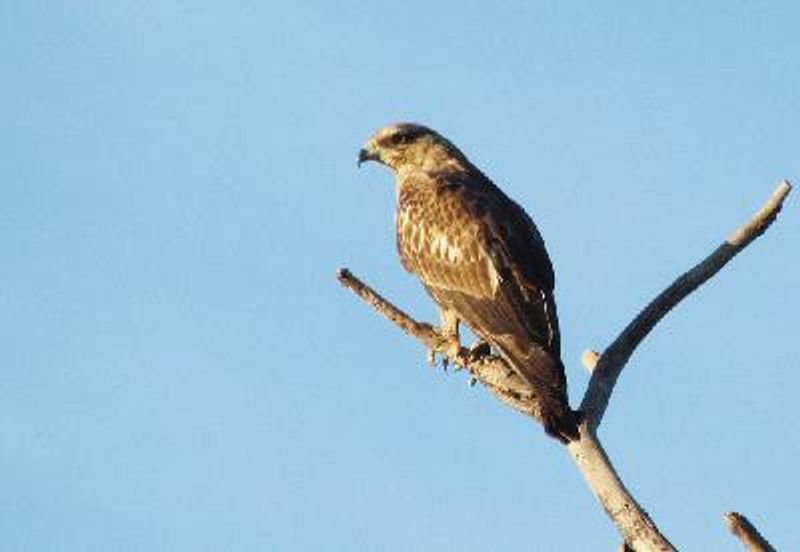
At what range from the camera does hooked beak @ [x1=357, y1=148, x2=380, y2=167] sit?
1634 centimetres

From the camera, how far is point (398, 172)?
53.1 feet

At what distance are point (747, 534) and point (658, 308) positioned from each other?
8.75 feet

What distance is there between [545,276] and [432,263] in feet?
4.18

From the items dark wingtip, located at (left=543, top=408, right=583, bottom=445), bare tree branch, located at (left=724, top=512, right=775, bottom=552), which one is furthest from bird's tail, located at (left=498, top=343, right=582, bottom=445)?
bare tree branch, located at (left=724, top=512, right=775, bottom=552)

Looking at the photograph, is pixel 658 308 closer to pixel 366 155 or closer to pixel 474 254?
pixel 474 254

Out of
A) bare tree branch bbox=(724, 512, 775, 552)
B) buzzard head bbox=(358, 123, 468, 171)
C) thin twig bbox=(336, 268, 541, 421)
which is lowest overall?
bare tree branch bbox=(724, 512, 775, 552)

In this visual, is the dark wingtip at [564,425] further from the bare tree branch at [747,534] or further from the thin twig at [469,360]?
the bare tree branch at [747,534]

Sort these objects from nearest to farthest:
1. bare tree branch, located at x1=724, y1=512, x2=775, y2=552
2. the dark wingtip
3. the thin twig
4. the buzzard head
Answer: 1. bare tree branch, located at x1=724, y1=512, x2=775, y2=552
2. the dark wingtip
3. the thin twig
4. the buzzard head

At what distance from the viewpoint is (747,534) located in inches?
325

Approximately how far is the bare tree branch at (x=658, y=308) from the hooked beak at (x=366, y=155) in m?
5.86

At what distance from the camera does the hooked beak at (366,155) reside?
1634cm

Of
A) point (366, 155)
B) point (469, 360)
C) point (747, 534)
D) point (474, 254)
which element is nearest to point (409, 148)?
point (366, 155)

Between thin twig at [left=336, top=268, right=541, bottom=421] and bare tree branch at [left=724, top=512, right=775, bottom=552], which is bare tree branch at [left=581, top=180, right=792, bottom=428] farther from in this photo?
bare tree branch at [left=724, top=512, right=775, bottom=552]

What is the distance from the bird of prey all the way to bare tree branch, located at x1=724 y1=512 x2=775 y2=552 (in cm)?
225
